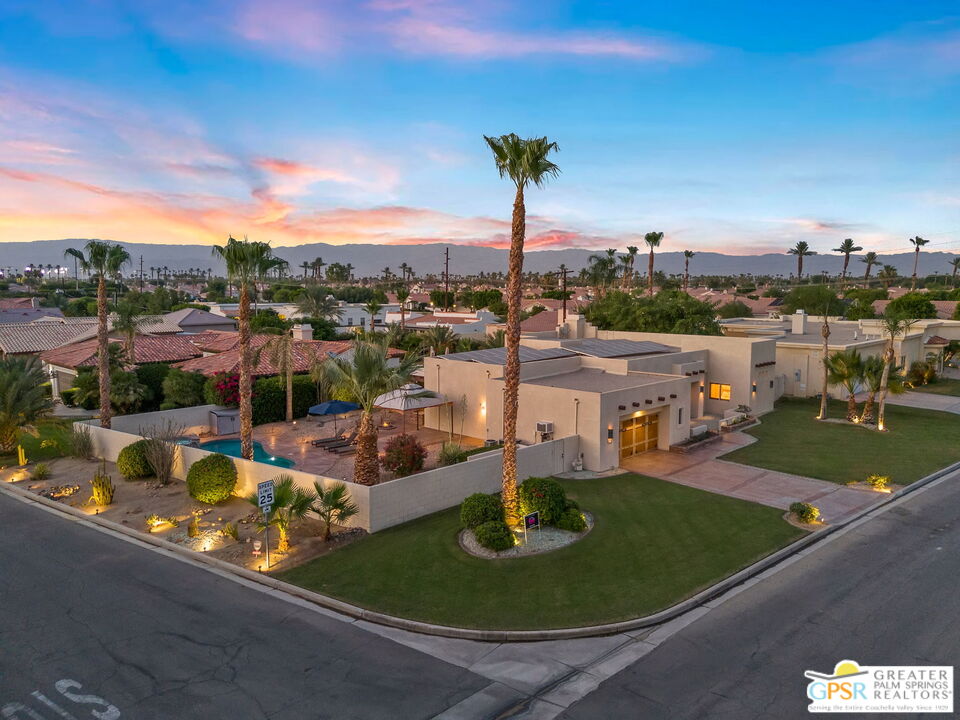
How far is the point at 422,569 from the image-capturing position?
1470 centimetres

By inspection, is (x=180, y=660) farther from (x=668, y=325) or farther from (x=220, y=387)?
(x=668, y=325)

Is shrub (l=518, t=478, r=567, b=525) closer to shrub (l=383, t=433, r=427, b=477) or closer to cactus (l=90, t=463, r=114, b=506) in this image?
shrub (l=383, t=433, r=427, b=477)

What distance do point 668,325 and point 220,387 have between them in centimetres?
3333

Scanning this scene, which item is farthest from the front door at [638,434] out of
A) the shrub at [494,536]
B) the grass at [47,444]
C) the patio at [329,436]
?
the grass at [47,444]

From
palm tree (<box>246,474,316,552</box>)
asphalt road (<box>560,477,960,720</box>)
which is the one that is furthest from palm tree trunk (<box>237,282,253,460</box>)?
asphalt road (<box>560,477,960,720</box>)

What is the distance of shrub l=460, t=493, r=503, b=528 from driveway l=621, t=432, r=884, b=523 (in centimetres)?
855

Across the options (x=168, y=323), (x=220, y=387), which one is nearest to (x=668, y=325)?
(x=220, y=387)

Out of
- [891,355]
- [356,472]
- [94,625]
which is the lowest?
[94,625]

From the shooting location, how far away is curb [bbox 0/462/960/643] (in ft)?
38.9

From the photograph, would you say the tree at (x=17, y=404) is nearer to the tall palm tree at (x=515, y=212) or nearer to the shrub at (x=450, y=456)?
the shrub at (x=450, y=456)

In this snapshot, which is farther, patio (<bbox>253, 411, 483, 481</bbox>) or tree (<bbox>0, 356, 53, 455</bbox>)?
tree (<bbox>0, 356, 53, 455</bbox>)

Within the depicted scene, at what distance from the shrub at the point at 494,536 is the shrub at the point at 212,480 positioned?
8980mm

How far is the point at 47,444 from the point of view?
27453 mm

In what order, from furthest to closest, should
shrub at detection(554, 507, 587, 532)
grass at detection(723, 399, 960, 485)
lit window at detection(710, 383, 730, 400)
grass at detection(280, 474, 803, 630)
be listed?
lit window at detection(710, 383, 730, 400) < grass at detection(723, 399, 960, 485) < shrub at detection(554, 507, 587, 532) < grass at detection(280, 474, 803, 630)
